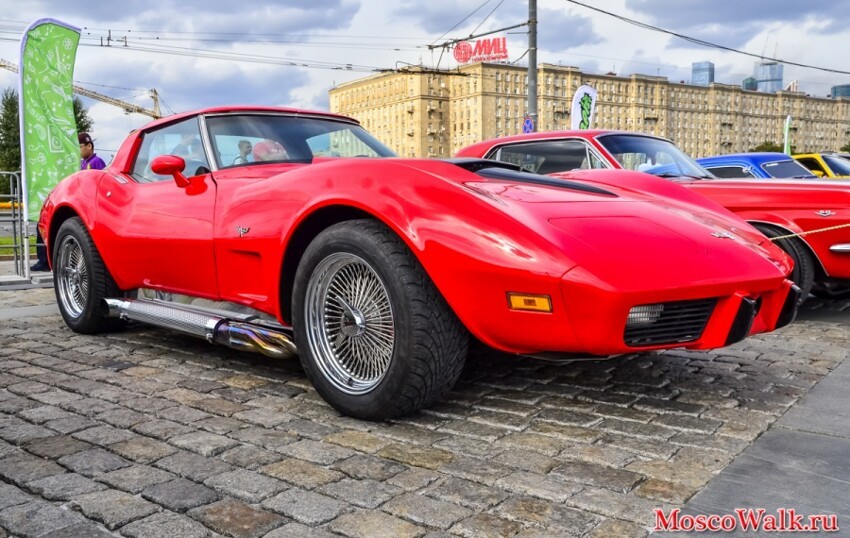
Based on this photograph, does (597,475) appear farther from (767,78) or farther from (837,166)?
(767,78)

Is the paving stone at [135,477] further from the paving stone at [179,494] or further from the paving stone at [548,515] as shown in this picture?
the paving stone at [548,515]

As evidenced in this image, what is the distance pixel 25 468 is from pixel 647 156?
512 centimetres

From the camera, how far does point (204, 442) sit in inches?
104

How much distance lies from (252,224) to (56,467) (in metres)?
1.27

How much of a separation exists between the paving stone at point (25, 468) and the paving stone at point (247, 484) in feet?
1.78

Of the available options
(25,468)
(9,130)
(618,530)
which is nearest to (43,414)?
(25,468)

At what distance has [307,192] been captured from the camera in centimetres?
304

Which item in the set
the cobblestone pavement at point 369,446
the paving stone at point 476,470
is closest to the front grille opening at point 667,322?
the cobblestone pavement at point 369,446

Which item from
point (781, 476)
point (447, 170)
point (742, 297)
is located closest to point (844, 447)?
point (781, 476)

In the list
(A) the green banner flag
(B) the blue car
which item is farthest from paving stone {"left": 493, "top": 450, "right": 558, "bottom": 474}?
(A) the green banner flag

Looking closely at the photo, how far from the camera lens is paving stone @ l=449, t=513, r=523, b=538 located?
1.88 metres

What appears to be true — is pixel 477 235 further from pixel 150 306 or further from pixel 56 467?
pixel 150 306

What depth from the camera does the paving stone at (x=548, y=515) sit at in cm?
192

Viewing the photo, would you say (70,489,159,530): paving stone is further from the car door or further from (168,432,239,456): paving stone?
the car door
